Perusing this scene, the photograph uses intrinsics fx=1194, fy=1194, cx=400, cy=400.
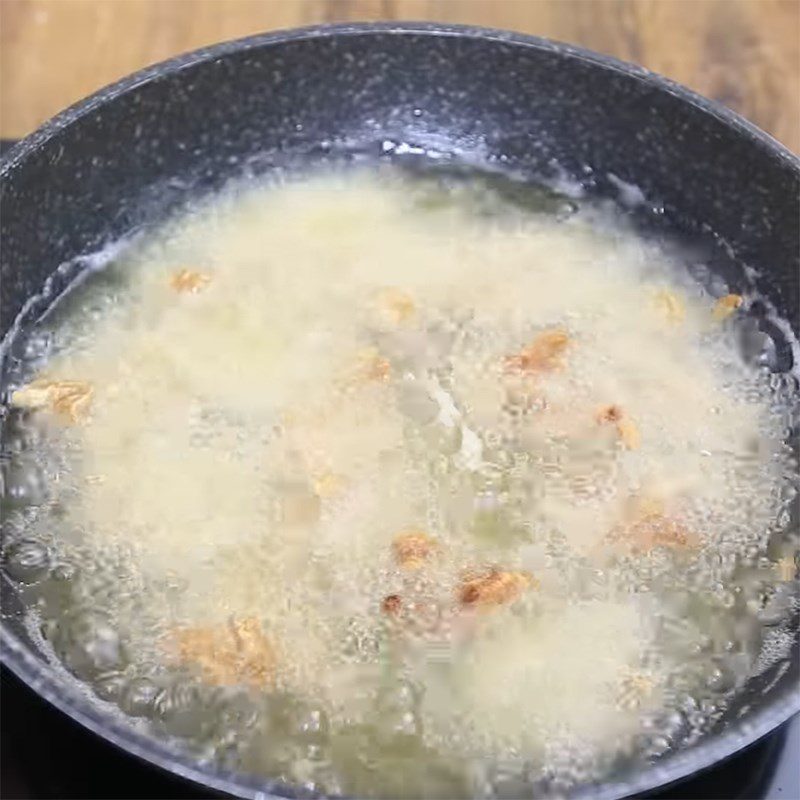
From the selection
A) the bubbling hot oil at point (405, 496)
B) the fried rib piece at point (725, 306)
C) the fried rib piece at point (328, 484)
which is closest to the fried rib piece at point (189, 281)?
the bubbling hot oil at point (405, 496)

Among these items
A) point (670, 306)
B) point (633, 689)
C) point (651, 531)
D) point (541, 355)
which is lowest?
point (633, 689)

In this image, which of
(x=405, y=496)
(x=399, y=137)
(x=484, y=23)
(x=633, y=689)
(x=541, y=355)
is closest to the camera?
(x=633, y=689)

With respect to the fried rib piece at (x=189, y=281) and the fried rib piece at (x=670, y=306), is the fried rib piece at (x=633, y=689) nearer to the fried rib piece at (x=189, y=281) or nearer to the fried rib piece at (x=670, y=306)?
the fried rib piece at (x=670, y=306)

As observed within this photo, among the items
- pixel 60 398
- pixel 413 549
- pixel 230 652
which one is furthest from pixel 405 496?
pixel 60 398

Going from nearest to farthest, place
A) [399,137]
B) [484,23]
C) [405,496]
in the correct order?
[405,496], [399,137], [484,23]

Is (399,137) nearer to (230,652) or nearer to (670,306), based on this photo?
(670,306)

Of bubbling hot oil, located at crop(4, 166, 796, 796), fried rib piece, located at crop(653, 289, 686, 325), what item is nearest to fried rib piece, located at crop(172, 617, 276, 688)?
bubbling hot oil, located at crop(4, 166, 796, 796)


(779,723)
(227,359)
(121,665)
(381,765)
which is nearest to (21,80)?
(227,359)
